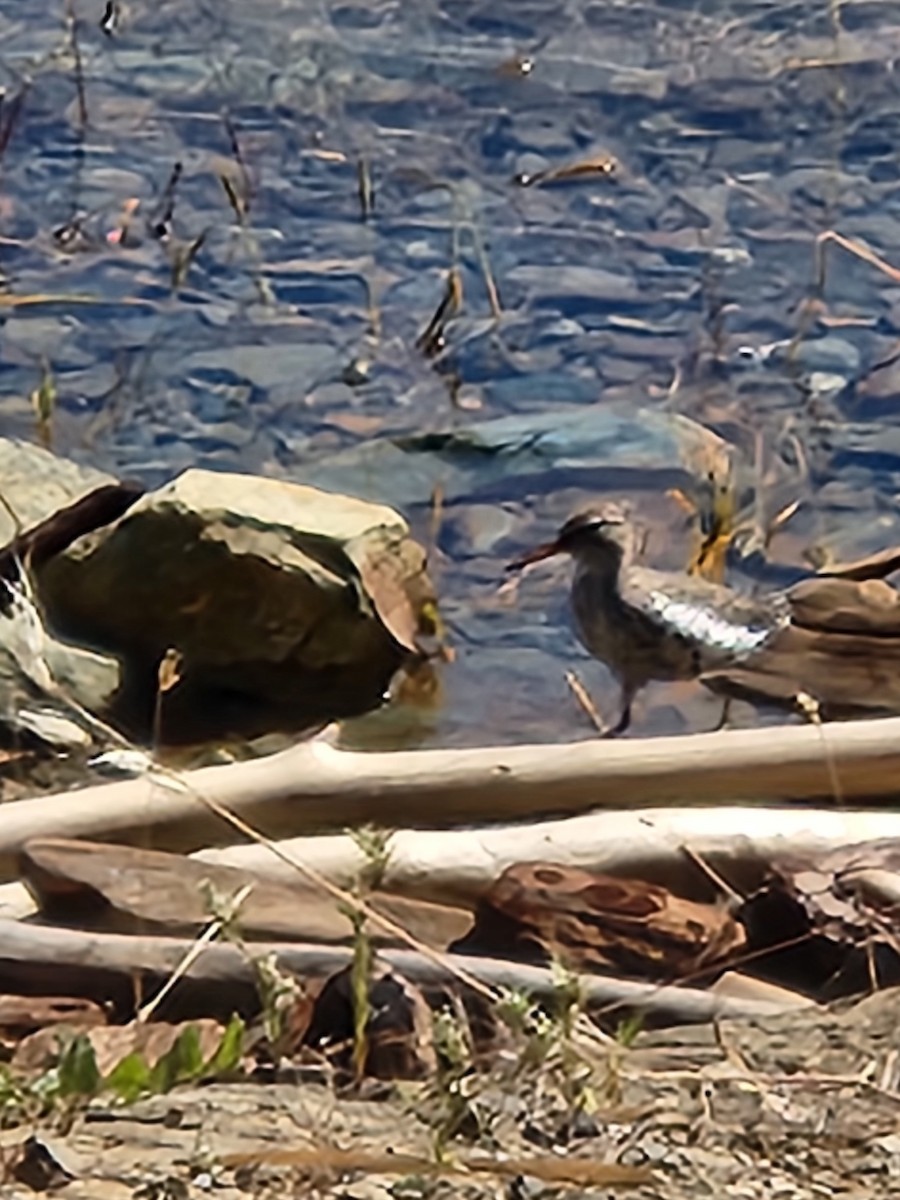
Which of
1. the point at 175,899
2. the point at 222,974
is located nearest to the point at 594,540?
the point at 175,899

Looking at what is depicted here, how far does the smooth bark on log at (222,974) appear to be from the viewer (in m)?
3.60

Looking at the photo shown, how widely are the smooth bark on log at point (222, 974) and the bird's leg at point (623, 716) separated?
1.71 m

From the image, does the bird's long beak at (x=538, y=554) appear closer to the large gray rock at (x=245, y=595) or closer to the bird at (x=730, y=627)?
the bird at (x=730, y=627)

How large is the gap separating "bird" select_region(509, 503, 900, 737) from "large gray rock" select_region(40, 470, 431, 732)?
0.36 m

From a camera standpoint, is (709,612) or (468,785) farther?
(709,612)

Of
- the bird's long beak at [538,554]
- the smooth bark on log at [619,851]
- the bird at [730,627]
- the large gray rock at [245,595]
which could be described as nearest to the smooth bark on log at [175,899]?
the smooth bark on log at [619,851]

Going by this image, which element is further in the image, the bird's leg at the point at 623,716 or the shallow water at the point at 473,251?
the shallow water at the point at 473,251

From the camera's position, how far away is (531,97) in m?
8.01

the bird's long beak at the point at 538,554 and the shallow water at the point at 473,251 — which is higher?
the shallow water at the point at 473,251

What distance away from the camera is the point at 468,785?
4.34 meters

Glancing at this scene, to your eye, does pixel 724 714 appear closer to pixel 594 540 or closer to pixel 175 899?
pixel 594 540

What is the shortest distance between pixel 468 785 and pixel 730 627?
1.27m

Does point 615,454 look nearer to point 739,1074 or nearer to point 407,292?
point 407,292

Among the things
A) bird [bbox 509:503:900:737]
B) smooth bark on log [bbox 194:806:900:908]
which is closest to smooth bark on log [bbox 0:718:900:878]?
smooth bark on log [bbox 194:806:900:908]
